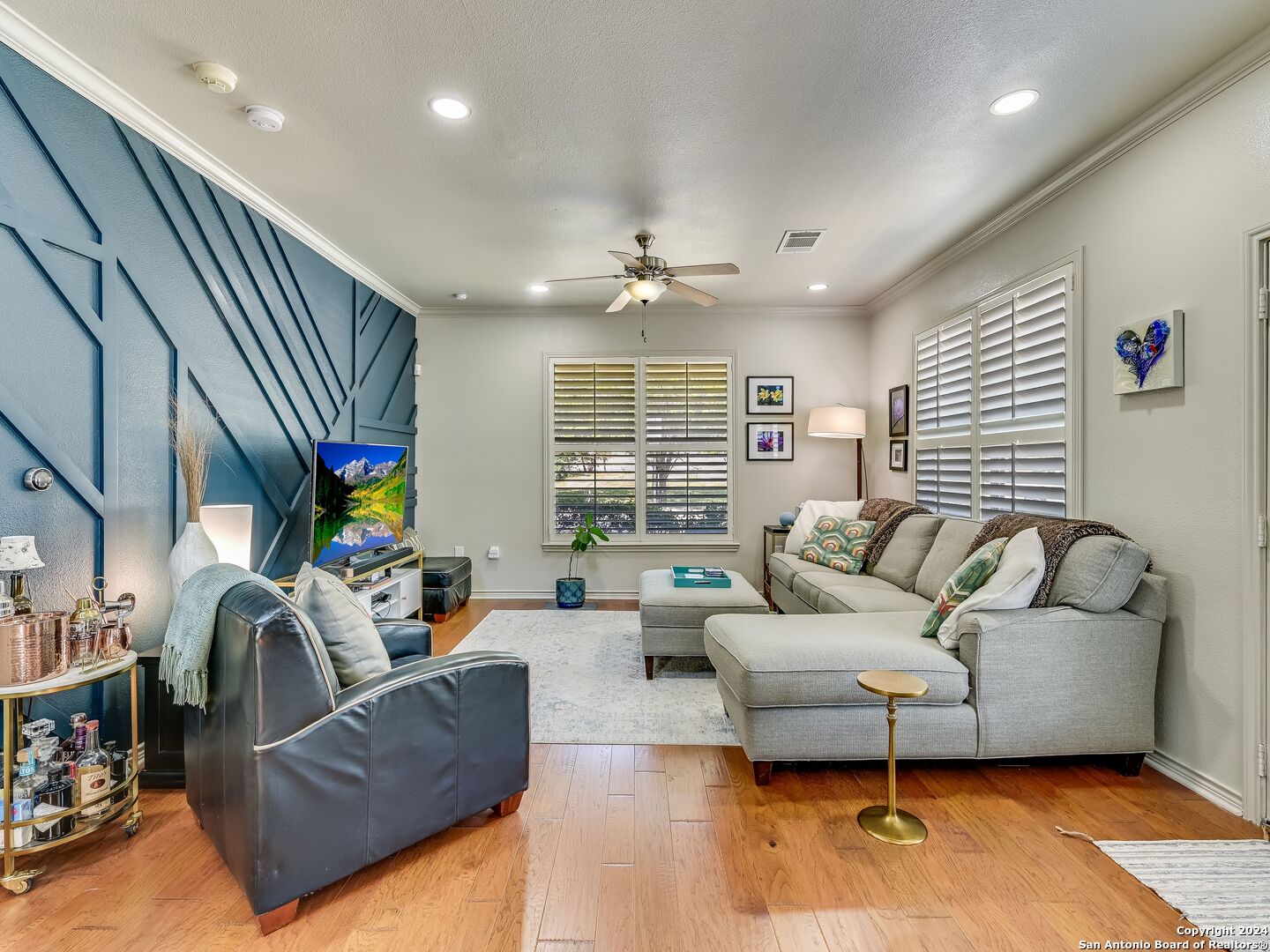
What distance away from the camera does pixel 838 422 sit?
5.14m

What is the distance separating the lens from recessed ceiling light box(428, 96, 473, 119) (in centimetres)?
239

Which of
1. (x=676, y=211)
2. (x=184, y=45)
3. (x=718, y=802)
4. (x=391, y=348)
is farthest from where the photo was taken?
(x=391, y=348)

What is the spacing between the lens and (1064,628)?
2.38 meters

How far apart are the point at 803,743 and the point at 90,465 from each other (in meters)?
2.87

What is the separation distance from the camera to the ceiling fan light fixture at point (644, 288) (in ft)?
11.8

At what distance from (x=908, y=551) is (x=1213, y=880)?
2.23m

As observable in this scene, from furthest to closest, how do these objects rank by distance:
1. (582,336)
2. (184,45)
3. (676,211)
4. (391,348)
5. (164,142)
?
1. (582,336)
2. (391,348)
3. (676,211)
4. (164,142)
5. (184,45)

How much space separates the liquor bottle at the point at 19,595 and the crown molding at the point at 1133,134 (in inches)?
171

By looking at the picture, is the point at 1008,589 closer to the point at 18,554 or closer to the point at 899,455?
the point at 899,455

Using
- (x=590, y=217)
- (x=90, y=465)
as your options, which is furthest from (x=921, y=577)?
(x=90, y=465)

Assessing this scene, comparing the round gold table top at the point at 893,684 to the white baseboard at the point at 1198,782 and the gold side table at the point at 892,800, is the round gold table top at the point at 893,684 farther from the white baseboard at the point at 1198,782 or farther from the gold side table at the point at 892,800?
the white baseboard at the point at 1198,782

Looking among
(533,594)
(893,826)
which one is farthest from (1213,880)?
(533,594)

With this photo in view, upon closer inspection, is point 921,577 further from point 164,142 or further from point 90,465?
point 164,142

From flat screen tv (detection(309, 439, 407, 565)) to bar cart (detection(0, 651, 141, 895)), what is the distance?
153 cm
